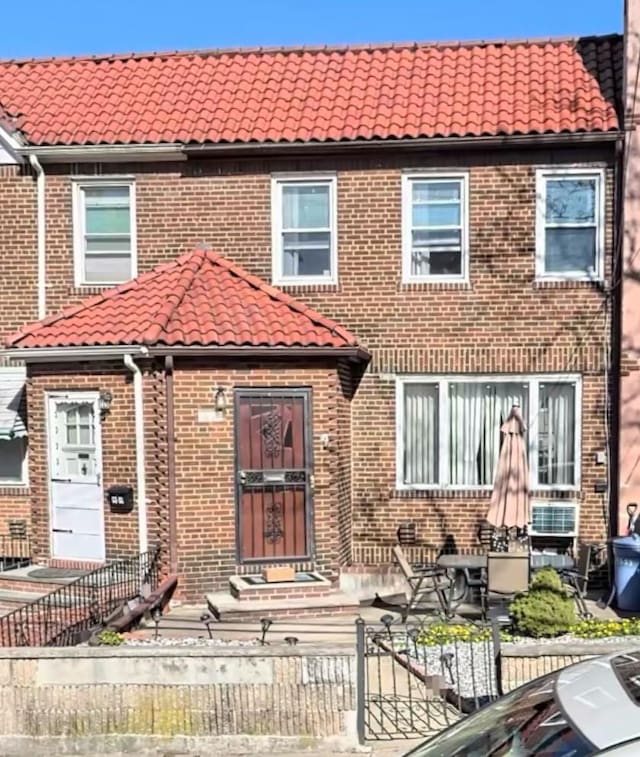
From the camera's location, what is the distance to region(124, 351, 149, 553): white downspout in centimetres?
1091

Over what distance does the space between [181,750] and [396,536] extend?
20.3 ft

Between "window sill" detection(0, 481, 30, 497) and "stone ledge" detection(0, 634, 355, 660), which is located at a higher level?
"window sill" detection(0, 481, 30, 497)

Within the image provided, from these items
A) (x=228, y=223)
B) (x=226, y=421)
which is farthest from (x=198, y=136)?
(x=226, y=421)

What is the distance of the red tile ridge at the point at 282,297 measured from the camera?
1150cm

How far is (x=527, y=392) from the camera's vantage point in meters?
12.0

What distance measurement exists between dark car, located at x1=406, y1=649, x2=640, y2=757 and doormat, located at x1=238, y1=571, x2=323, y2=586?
757cm

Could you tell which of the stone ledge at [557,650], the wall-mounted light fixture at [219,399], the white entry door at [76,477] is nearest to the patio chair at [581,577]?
the stone ledge at [557,650]

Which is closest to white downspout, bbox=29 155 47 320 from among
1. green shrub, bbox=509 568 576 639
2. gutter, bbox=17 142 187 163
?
gutter, bbox=17 142 187 163

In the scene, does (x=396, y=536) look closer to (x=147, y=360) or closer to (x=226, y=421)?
(x=226, y=421)

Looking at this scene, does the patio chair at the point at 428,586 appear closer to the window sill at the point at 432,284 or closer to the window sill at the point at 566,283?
the window sill at the point at 432,284

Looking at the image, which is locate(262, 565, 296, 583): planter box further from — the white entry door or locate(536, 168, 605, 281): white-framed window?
locate(536, 168, 605, 281): white-framed window

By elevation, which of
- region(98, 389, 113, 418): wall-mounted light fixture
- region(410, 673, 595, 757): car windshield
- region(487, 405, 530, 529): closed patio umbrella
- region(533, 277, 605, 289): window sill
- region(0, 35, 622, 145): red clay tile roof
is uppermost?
region(0, 35, 622, 145): red clay tile roof

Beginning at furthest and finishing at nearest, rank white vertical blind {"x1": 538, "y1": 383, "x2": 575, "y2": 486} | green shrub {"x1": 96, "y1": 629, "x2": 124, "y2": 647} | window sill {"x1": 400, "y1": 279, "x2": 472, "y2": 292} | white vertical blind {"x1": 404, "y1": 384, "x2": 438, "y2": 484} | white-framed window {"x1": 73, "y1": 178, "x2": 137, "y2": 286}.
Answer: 1. white-framed window {"x1": 73, "y1": 178, "x2": 137, "y2": 286}
2. white vertical blind {"x1": 404, "y1": 384, "x2": 438, "y2": 484}
3. window sill {"x1": 400, "y1": 279, "x2": 472, "y2": 292}
4. white vertical blind {"x1": 538, "y1": 383, "x2": 575, "y2": 486}
5. green shrub {"x1": 96, "y1": 629, "x2": 124, "y2": 647}

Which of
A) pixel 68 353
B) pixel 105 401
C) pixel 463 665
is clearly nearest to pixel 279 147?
pixel 68 353
